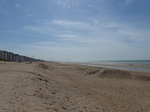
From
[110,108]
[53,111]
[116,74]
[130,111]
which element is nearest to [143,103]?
[130,111]

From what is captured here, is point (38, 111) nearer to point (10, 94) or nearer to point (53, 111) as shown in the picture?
point (53, 111)

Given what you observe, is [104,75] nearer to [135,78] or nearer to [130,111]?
[135,78]

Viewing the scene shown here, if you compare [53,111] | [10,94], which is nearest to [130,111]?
[53,111]

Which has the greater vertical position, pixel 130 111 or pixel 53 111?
pixel 53 111

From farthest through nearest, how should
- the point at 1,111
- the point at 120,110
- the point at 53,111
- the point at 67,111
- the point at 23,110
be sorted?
the point at 120,110, the point at 67,111, the point at 53,111, the point at 23,110, the point at 1,111

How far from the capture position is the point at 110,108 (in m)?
6.87

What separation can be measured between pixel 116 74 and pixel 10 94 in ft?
47.4

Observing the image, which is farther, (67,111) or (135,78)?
(135,78)

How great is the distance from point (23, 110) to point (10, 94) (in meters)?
1.73

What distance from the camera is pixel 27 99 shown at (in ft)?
17.0

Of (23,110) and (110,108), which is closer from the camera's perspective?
(23,110)

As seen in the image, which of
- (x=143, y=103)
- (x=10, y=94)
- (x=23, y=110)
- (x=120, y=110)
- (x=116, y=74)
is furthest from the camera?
(x=116, y=74)

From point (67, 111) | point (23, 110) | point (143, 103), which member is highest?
point (23, 110)

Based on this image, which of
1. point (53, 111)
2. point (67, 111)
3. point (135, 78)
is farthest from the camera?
point (135, 78)
